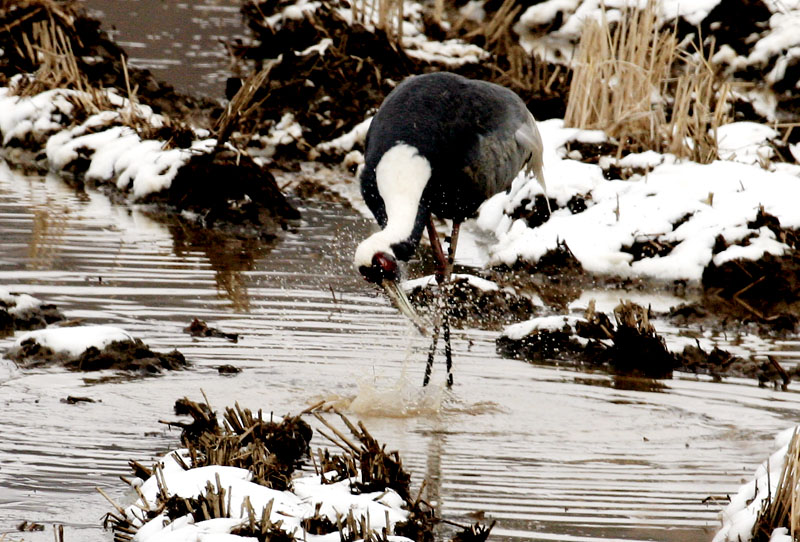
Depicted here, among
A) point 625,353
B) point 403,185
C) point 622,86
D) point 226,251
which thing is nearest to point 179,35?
point 622,86

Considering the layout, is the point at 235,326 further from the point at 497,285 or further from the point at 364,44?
the point at 364,44

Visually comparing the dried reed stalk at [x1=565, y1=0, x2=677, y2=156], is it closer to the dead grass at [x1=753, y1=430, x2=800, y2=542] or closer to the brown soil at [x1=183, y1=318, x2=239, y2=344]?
the brown soil at [x1=183, y1=318, x2=239, y2=344]

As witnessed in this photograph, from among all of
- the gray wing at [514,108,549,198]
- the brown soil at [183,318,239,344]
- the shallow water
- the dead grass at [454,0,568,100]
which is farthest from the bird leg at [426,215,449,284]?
the dead grass at [454,0,568,100]

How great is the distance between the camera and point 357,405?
22.1ft

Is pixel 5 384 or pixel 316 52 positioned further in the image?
pixel 316 52

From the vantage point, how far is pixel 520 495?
17.7ft

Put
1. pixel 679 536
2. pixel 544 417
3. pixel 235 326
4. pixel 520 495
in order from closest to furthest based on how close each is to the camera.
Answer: pixel 679 536 < pixel 520 495 < pixel 544 417 < pixel 235 326

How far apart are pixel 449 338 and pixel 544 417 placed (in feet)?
5.21

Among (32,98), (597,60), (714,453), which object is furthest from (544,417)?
(32,98)

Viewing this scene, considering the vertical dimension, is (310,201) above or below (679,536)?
below

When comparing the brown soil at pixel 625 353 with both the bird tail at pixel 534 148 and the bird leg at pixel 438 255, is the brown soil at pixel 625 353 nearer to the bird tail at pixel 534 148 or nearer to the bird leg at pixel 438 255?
the bird leg at pixel 438 255

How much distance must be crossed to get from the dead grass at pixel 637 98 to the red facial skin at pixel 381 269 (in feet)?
17.2

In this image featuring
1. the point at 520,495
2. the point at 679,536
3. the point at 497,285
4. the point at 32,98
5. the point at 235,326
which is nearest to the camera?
the point at 679,536

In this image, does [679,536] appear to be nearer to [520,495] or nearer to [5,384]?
[520,495]
